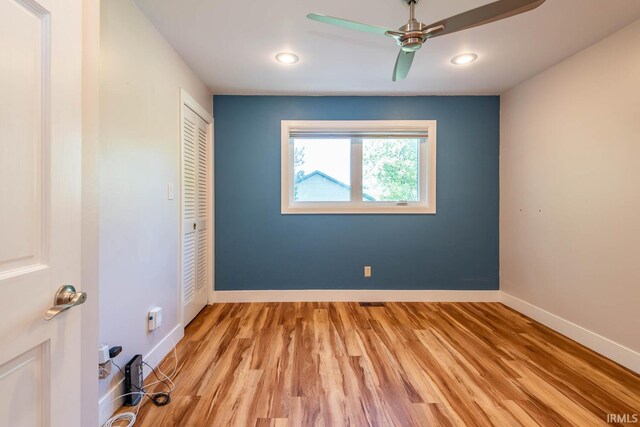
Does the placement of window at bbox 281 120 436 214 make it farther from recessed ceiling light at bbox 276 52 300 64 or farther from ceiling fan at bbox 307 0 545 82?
ceiling fan at bbox 307 0 545 82

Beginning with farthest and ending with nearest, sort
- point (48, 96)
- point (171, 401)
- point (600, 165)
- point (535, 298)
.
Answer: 1. point (535, 298)
2. point (600, 165)
3. point (171, 401)
4. point (48, 96)

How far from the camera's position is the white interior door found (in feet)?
1.96

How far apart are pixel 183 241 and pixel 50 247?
1.62 m

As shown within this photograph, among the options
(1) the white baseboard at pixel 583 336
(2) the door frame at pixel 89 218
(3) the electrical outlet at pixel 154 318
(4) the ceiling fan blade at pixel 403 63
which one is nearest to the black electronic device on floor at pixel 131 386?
(3) the electrical outlet at pixel 154 318

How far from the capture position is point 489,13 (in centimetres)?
136

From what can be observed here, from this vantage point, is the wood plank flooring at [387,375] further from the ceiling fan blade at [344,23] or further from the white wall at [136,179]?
the ceiling fan blade at [344,23]

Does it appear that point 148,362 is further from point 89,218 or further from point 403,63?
point 403,63

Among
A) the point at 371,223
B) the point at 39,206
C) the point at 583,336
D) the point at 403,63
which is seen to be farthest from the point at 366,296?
the point at 39,206

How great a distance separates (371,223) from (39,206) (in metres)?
2.73

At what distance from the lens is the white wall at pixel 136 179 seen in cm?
137

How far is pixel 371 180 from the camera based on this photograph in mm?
3139

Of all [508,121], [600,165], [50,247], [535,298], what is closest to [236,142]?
[50,247]

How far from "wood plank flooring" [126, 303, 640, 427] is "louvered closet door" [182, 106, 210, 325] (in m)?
0.30

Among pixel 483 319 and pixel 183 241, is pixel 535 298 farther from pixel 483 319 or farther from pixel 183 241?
pixel 183 241
